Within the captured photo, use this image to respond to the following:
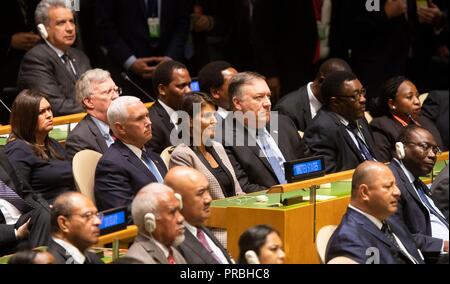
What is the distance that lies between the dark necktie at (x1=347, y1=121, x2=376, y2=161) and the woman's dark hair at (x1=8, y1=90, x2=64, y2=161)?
1.85 meters

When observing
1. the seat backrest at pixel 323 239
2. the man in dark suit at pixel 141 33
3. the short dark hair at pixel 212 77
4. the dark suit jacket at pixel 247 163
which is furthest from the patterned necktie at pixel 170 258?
the man in dark suit at pixel 141 33

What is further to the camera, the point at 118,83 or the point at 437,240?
the point at 118,83

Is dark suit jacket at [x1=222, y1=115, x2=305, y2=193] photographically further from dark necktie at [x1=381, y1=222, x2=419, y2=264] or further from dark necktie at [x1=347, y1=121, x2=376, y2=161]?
dark necktie at [x1=381, y1=222, x2=419, y2=264]

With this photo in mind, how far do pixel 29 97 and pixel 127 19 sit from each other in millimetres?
2008

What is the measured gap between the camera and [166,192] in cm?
511

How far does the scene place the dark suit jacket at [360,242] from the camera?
542 centimetres

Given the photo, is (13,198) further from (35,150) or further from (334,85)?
(334,85)

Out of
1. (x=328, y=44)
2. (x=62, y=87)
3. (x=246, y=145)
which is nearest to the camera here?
(x=246, y=145)

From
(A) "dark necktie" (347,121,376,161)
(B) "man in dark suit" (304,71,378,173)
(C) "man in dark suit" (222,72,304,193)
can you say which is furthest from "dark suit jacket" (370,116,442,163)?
(C) "man in dark suit" (222,72,304,193)

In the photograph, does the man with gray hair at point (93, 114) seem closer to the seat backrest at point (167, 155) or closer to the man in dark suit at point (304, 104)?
the seat backrest at point (167, 155)

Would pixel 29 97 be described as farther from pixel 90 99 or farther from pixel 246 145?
pixel 246 145

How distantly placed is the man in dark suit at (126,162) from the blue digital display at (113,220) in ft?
2.14

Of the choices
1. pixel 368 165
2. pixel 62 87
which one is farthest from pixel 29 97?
pixel 368 165

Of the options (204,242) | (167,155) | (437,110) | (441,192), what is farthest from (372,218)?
(437,110)
